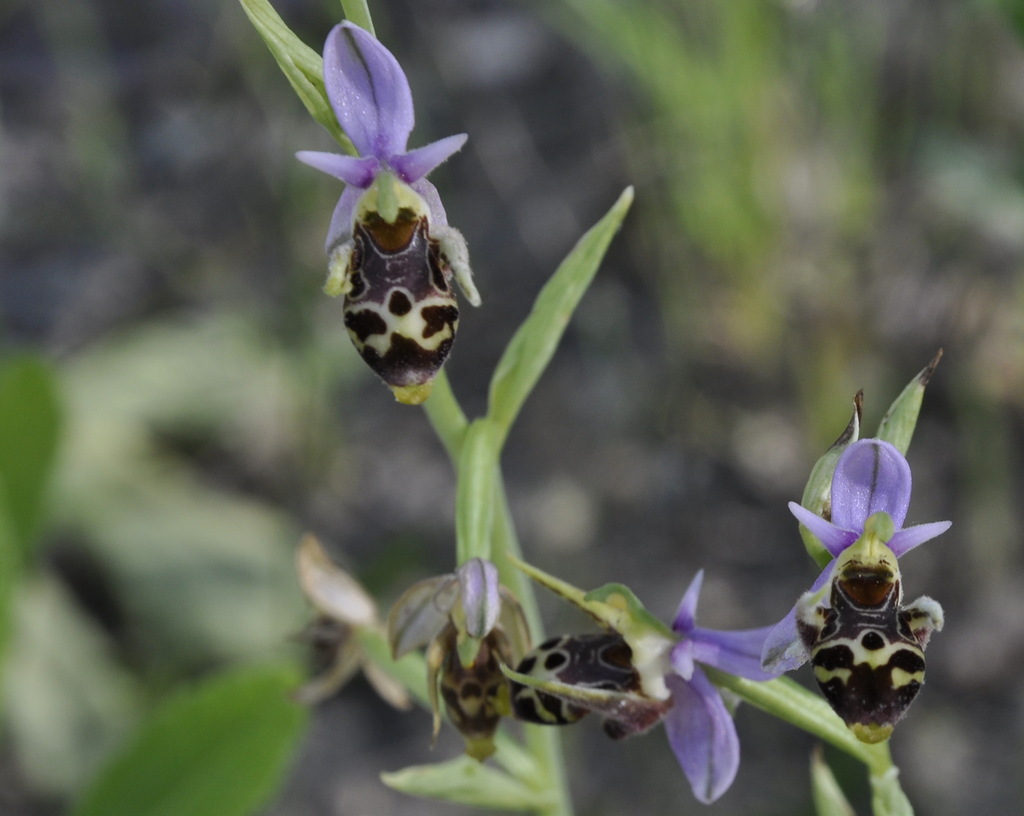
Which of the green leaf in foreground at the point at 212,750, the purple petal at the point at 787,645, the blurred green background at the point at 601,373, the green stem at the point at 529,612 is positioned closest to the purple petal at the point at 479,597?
the green stem at the point at 529,612

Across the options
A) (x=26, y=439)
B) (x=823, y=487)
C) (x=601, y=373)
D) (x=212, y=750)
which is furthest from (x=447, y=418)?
(x=601, y=373)

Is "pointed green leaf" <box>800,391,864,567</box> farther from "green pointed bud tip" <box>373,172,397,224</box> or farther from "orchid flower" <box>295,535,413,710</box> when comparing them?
"orchid flower" <box>295,535,413,710</box>

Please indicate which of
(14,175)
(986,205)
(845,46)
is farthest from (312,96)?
(14,175)

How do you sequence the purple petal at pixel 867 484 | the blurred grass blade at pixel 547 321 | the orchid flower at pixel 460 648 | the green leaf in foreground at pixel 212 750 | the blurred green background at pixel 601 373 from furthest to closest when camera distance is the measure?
the blurred green background at pixel 601 373 < the green leaf in foreground at pixel 212 750 < the blurred grass blade at pixel 547 321 < the orchid flower at pixel 460 648 < the purple petal at pixel 867 484

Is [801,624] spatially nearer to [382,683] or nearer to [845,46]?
[382,683]

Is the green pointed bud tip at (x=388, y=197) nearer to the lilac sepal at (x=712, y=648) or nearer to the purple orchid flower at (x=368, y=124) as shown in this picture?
the purple orchid flower at (x=368, y=124)

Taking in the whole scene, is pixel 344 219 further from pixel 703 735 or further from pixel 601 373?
pixel 601 373
